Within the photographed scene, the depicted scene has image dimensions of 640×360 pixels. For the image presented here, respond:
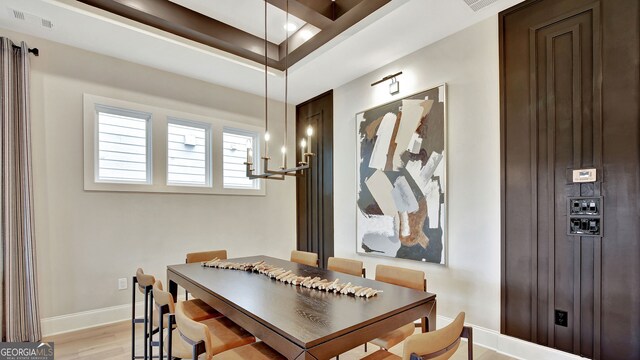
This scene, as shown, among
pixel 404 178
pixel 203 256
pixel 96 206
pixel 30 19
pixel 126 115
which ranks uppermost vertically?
pixel 30 19

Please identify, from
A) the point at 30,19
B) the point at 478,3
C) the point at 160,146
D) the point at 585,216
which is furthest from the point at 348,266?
the point at 30,19

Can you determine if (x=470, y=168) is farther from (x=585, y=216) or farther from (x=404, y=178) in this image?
(x=585, y=216)

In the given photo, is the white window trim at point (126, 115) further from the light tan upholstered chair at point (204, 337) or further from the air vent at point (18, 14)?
the light tan upholstered chair at point (204, 337)

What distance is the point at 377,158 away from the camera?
3764 millimetres

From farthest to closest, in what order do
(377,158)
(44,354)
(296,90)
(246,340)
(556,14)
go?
1. (296,90)
2. (377,158)
3. (44,354)
4. (556,14)
5. (246,340)

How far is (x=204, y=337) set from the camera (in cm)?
143

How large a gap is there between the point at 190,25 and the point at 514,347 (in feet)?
13.5

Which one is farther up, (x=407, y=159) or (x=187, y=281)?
(x=407, y=159)

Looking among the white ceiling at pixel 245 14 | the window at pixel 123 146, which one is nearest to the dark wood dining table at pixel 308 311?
the window at pixel 123 146

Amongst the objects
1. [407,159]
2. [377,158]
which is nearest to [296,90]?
[377,158]

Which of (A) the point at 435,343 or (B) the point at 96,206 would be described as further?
(B) the point at 96,206

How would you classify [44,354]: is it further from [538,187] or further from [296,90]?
[538,187]

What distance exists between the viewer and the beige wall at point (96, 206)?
3.16 meters

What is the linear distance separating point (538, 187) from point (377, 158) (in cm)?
166
